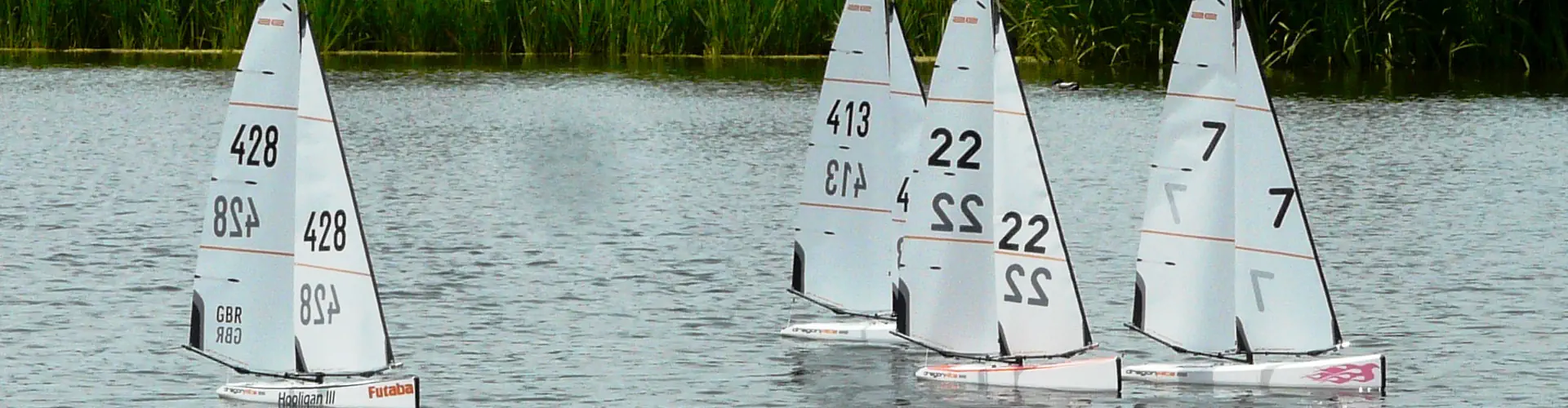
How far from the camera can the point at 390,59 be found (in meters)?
60.4

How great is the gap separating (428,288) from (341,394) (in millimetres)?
9141

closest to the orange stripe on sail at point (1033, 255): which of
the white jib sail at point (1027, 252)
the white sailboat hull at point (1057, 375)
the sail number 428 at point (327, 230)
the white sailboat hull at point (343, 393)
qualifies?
the white jib sail at point (1027, 252)

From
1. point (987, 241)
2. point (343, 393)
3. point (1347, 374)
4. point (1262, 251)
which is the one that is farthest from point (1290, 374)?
point (343, 393)

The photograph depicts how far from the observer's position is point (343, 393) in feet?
54.2

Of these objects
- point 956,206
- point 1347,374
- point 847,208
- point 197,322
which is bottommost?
point 1347,374

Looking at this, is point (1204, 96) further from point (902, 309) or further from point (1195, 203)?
point (902, 309)

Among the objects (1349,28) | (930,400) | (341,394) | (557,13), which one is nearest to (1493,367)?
(930,400)

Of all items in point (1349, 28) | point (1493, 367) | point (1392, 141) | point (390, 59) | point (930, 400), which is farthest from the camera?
point (390, 59)

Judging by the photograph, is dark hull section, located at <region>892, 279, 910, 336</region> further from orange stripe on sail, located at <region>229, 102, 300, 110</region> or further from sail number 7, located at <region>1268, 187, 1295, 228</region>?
orange stripe on sail, located at <region>229, 102, 300, 110</region>

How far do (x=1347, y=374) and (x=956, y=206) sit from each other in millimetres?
3263

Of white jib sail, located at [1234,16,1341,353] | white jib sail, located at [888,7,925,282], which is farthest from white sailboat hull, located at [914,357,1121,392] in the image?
white jib sail, located at [888,7,925,282]

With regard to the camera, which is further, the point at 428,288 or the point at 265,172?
the point at 428,288

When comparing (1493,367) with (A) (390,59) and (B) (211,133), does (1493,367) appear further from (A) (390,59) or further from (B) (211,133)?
(A) (390,59)

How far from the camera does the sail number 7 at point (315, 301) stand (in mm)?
16250
